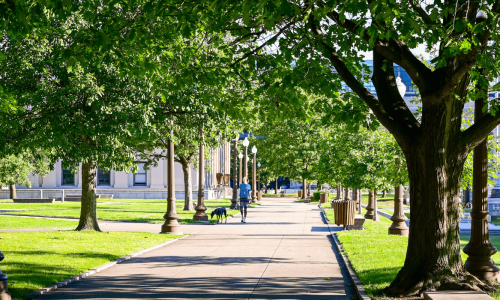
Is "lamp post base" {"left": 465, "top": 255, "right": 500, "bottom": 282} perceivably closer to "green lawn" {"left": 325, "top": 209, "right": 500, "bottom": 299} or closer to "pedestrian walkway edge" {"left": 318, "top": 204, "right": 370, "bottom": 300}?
"green lawn" {"left": 325, "top": 209, "right": 500, "bottom": 299}

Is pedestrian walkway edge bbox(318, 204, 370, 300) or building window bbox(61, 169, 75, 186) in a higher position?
building window bbox(61, 169, 75, 186)

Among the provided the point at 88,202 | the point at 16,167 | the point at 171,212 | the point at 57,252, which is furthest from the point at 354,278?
the point at 16,167

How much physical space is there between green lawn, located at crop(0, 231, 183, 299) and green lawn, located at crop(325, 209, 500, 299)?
533 cm

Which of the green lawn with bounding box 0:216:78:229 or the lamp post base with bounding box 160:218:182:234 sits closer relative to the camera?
the lamp post base with bounding box 160:218:182:234

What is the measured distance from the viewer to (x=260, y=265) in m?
12.4

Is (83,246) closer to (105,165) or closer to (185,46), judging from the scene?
(105,165)

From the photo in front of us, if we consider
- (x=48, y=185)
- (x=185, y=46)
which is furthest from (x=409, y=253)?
(x=48, y=185)

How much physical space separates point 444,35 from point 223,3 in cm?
301

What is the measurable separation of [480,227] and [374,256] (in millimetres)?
3641

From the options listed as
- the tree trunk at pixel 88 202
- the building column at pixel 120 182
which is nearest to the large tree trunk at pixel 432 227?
the tree trunk at pixel 88 202

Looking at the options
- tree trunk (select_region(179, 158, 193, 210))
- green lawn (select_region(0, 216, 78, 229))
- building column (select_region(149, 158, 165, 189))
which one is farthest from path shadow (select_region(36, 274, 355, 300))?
building column (select_region(149, 158, 165, 189))

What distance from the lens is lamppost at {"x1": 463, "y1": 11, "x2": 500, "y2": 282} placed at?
9.51 m

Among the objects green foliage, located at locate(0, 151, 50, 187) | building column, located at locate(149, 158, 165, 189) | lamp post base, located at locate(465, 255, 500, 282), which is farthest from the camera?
building column, located at locate(149, 158, 165, 189)

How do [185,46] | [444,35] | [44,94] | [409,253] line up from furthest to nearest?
[44,94], [185,46], [409,253], [444,35]
